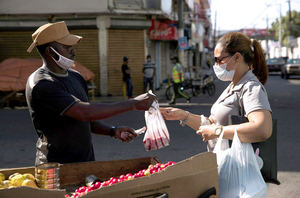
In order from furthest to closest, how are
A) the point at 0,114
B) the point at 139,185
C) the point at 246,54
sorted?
the point at 0,114, the point at 246,54, the point at 139,185

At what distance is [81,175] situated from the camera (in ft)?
9.16

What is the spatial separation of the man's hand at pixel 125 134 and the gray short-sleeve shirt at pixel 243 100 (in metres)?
0.59

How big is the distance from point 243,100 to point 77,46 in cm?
1976

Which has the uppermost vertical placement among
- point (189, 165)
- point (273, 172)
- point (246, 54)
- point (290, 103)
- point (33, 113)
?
point (246, 54)

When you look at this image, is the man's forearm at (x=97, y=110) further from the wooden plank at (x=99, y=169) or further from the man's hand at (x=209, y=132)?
the man's hand at (x=209, y=132)

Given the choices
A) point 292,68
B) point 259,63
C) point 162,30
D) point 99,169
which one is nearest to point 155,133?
point 99,169

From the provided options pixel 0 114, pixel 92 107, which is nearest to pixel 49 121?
pixel 92 107

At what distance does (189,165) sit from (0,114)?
12670 millimetres

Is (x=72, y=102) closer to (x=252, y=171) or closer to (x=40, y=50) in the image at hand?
(x=40, y=50)

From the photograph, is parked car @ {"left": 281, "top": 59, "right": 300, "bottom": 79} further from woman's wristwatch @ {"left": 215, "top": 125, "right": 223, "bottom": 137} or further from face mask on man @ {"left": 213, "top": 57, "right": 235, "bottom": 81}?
woman's wristwatch @ {"left": 215, "top": 125, "right": 223, "bottom": 137}

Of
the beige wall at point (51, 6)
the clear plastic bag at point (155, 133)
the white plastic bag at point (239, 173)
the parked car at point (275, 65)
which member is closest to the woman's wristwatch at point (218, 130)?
the white plastic bag at point (239, 173)

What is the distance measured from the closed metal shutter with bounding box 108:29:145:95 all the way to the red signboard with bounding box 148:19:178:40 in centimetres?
233

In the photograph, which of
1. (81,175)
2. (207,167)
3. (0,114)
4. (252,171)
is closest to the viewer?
(207,167)

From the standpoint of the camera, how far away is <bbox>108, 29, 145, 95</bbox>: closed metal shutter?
2178cm
